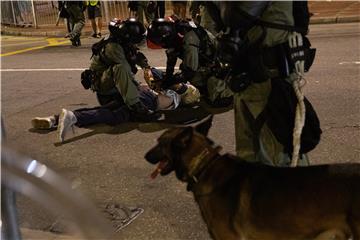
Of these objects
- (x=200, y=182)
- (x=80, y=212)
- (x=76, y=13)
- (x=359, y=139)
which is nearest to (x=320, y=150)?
(x=359, y=139)

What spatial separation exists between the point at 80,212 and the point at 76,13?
12253 millimetres

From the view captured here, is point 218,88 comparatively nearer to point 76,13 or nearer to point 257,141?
point 257,141

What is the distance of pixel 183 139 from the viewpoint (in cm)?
270

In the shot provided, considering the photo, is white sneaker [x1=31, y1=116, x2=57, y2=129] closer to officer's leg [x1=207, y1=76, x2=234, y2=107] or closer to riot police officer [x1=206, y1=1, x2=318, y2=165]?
officer's leg [x1=207, y1=76, x2=234, y2=107]

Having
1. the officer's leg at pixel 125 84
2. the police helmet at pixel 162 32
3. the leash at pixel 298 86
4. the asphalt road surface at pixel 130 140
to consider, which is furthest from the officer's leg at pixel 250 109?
the police helmet at pixel 162 32

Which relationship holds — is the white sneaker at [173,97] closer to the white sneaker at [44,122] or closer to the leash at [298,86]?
the white sneaker at [44,122]

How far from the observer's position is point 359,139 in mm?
5027

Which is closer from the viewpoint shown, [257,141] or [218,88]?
[257,141]

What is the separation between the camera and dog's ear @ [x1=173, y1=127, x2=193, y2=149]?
8.86ft

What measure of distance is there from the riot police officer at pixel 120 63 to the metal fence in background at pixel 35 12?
33.8ft

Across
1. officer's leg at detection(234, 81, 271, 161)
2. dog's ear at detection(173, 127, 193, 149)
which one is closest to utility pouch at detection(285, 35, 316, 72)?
officer's leg at detection(234, 81, 271, 161)

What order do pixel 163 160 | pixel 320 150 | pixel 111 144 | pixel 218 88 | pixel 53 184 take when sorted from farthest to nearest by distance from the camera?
pixel 218 88 < pixel 111 144 < pixel 320 150 < pixel 163 160 < pixel 53 184

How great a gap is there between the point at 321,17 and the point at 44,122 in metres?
9.59

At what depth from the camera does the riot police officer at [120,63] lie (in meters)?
5.76
